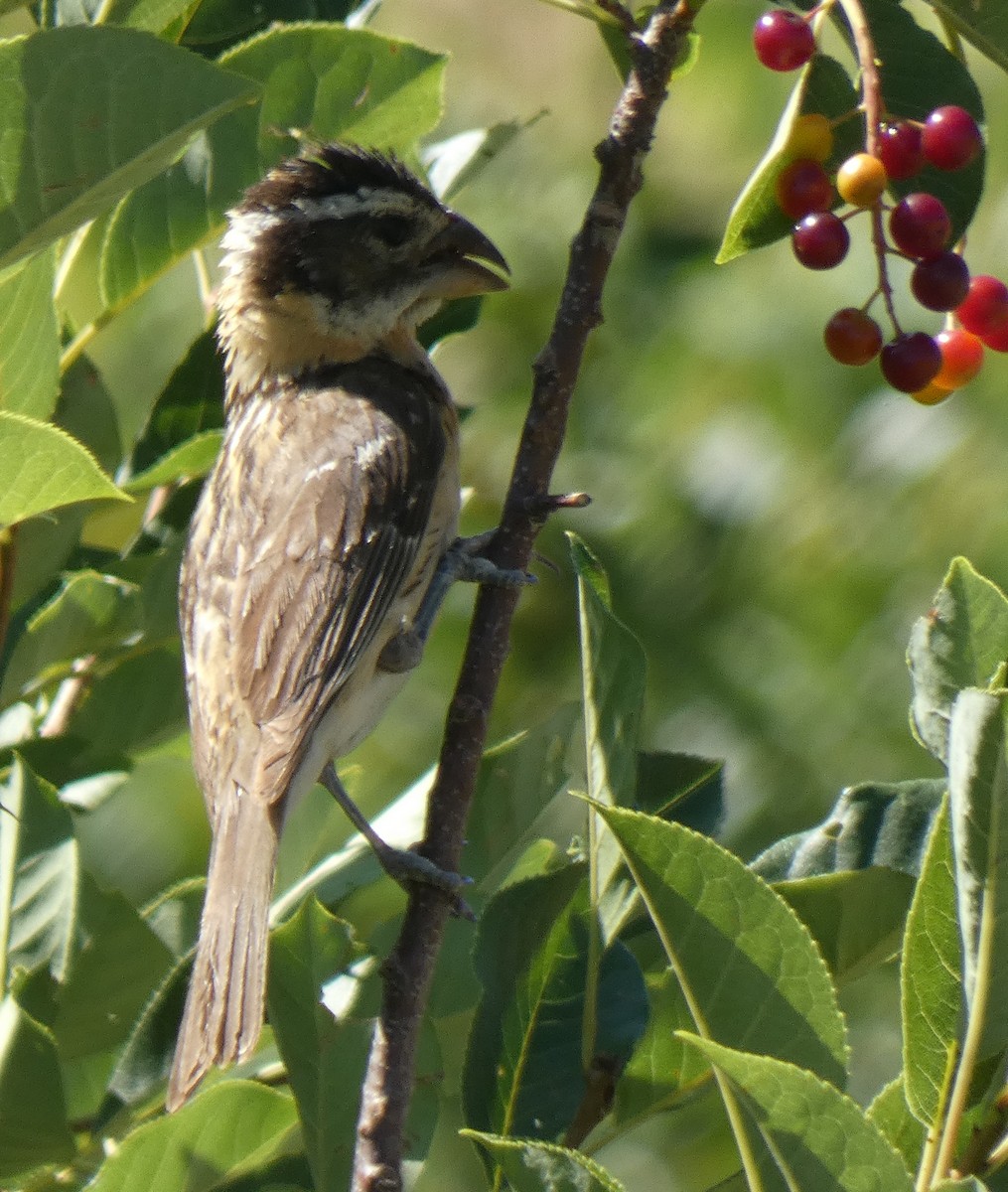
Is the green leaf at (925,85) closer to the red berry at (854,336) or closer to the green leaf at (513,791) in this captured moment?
the red berry at (854,336)

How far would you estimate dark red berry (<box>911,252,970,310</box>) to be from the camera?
235 cm

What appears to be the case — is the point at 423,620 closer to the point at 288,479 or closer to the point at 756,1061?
the point at 288,479

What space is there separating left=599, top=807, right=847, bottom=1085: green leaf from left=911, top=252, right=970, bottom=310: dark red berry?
3.46 ft

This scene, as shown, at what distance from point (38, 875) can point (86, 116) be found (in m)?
1.08

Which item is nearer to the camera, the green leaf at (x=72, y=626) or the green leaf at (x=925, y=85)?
the green leaf at (x=925, y=85)

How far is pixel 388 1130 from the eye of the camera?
1.93 metres

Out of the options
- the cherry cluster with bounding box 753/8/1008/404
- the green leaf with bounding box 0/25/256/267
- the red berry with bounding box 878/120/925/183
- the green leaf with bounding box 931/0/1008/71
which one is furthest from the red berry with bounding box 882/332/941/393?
the green leaf with bounding box 0/25/256/267

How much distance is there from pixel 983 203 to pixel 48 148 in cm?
265

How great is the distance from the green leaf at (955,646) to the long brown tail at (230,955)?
909 millimetres

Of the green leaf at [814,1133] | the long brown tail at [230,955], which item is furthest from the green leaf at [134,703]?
the green leaf at [814,1133]

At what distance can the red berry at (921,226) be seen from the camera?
2326 mm

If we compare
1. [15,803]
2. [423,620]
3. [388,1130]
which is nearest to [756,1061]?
[388,1130]

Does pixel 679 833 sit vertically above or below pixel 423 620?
above

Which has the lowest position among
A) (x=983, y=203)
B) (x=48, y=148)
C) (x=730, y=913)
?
(x=983, y=203)
